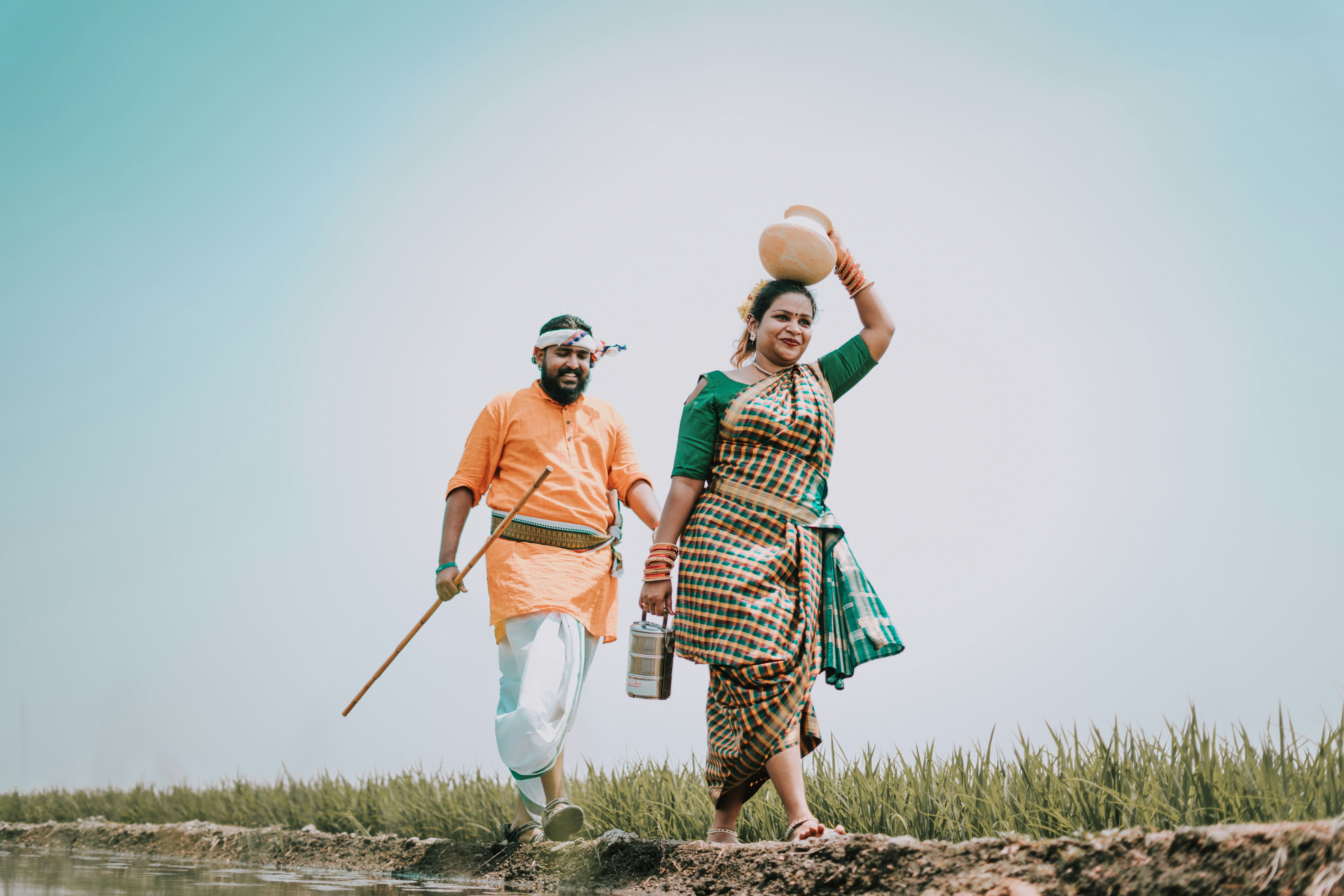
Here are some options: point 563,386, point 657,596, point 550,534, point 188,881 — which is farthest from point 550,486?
→ point 188,881

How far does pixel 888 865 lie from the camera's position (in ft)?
8.48

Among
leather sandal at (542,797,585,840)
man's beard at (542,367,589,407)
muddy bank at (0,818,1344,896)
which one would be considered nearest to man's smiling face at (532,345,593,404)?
man's beard at (542,367,589,407)

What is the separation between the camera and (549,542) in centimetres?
398

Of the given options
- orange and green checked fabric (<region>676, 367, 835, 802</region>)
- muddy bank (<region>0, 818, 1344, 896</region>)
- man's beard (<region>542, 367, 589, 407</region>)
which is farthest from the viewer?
man's beard (<region>542, 367, 589, 407</region>)

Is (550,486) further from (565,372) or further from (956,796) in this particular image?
(956,796)

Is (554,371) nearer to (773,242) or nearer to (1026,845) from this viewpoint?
(773,242)

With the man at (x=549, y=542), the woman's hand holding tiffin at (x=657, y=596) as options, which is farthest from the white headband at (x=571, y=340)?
the woman's hand holding tiffin at (x=657, y=596)

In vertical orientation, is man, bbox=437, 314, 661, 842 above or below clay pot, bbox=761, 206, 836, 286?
below

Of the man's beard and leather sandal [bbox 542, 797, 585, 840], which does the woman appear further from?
the man's beard

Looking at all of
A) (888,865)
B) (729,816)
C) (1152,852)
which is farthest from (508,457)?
(1152,852)

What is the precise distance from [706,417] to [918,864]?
58.6 inches

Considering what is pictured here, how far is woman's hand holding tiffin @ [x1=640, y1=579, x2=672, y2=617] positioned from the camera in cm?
326

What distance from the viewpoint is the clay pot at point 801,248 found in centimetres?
334

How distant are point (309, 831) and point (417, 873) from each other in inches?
48.1
